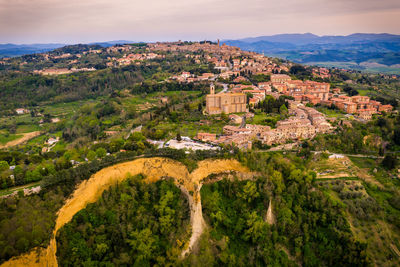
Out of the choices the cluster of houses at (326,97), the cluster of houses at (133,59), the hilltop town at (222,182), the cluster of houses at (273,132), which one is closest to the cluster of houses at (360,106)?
the cluster of houses at (326,97)

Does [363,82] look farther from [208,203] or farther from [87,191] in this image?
[87,191]

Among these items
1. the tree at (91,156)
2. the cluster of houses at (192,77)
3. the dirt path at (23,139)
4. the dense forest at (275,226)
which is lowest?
the dirt path at (23,139)

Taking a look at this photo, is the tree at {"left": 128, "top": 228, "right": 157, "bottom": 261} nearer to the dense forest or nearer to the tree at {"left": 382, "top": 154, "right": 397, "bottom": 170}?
the dense forest

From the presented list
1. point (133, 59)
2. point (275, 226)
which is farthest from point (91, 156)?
point (133, 59)

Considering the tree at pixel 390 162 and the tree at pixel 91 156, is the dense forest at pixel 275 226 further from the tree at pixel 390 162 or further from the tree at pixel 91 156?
the tree at pixel 91 156

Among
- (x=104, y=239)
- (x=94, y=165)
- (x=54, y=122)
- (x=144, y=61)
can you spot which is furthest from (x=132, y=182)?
(x=144, y=61)
